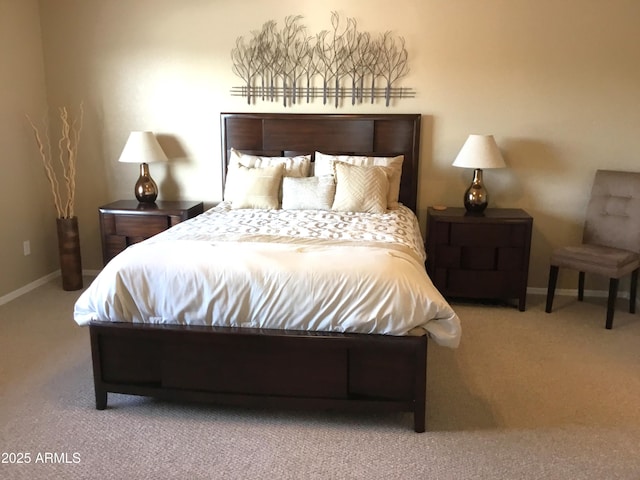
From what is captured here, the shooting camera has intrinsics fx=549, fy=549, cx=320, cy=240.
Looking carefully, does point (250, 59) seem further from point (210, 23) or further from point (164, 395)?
point (164, 395)

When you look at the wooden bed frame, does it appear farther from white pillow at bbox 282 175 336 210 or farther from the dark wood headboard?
the dark wood headboard

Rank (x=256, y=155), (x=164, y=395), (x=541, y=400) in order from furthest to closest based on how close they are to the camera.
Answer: (x=256, y=155), (x=541, y=400), (x=164, y=395)

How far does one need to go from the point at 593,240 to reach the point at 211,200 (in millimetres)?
3060

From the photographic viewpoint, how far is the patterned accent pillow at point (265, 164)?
414cm

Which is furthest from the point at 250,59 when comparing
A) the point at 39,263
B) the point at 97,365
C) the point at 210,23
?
the point at 97,365

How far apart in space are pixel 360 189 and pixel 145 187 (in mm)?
1806

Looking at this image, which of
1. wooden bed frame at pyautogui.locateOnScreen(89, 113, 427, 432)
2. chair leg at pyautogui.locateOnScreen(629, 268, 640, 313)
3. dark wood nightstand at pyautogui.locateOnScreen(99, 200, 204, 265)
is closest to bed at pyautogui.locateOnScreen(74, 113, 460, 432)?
wooden bed frame at pyautogui.locateOnScreen(89, 113, 427, 432)

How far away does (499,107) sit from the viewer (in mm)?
4246

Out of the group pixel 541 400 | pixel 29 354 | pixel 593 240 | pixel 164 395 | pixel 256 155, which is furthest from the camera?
pixel 256 155

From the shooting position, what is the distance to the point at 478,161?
3.98 meters

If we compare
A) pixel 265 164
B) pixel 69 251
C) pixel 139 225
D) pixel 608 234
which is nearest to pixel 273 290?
pixel 265 164

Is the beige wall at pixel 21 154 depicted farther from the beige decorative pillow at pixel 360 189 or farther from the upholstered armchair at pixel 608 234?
the upholstered armchair at pixel 608 234

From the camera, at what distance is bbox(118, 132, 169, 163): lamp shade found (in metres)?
4.30

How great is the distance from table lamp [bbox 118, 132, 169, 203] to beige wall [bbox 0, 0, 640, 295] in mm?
230
